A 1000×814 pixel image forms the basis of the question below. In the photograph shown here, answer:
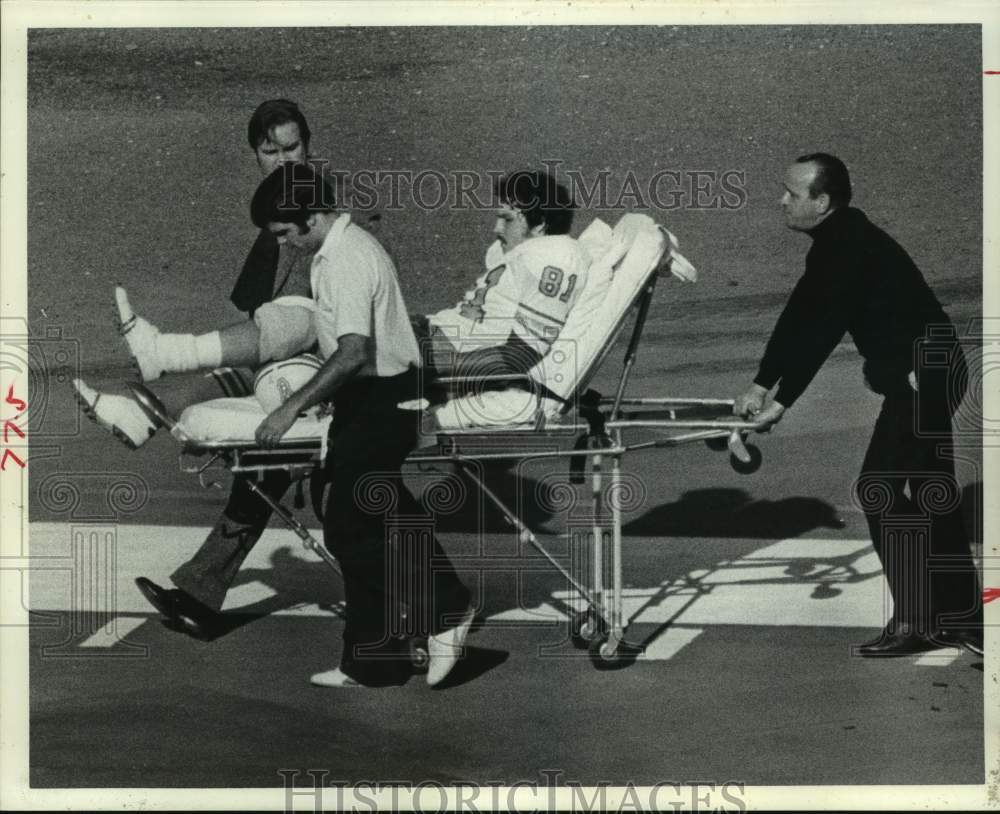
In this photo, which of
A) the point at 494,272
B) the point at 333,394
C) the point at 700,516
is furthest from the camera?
the point at 700,516

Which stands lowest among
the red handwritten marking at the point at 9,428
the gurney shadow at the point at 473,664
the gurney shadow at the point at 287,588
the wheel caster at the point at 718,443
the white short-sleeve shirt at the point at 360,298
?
the gurney shadow at the point at 473,664

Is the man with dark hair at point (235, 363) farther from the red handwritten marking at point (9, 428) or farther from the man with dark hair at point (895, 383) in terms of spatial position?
the man with dark hair at point (895, 383)

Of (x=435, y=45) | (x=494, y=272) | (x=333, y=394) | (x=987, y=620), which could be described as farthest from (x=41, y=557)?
(x=987, y=620)

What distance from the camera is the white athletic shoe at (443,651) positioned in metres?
5.79

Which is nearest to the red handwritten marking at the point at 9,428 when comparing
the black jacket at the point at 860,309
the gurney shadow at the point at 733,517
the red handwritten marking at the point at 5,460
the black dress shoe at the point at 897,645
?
the red handwritten marking at the point at 5,460

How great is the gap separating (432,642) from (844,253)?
1951mm

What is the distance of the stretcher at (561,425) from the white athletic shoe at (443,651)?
0.40 metres

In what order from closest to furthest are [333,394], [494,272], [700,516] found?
[333,394] < [494,272] < [700,516]

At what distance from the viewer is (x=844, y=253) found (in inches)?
239

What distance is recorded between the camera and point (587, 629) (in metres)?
5.88

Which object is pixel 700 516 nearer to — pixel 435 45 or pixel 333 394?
pixel 333 394

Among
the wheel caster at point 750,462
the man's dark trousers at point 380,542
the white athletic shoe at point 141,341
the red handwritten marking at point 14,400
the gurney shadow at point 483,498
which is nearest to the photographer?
the man's dark trousers at point 380,542

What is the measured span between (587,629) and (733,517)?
34.3 inches

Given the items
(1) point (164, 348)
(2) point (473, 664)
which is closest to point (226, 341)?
(1) point (164, 348)
